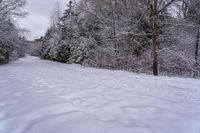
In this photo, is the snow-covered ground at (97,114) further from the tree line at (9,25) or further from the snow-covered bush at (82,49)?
the tree line at (9,25)

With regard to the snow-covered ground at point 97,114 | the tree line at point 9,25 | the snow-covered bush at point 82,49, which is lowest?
the snow-covered ground at point 97,114

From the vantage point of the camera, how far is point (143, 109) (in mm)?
3270

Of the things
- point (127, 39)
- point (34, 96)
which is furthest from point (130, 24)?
point (34, 96)

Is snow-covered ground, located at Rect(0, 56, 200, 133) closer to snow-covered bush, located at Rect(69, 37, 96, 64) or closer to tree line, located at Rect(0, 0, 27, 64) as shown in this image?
snow-covered bush, located at Rect(69, 37, 96, 64)

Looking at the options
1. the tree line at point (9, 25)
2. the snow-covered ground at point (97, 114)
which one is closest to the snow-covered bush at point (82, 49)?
the tree line at point (9, 25)

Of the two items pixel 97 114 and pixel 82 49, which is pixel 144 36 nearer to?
pixel 82 49

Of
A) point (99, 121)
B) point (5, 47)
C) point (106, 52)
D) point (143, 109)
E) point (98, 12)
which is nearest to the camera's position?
point (99, 121)

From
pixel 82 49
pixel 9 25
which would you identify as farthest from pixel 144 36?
pixel 9 25

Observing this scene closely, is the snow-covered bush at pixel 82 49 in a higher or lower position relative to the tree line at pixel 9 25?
lower

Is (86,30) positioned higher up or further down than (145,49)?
higher up

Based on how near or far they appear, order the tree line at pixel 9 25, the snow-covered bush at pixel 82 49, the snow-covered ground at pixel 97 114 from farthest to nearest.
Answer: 1. the snow-covered bush at pixel 82 49
2. the tree line at pixel 9 25
3. the snow-covered ground at pixel 97 114

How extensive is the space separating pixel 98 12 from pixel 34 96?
45.1 feet

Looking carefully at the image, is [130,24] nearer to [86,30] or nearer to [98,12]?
[98,12]

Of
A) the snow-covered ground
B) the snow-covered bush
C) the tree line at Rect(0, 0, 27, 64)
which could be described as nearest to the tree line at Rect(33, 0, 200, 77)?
the snow-covered bush
